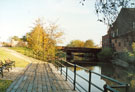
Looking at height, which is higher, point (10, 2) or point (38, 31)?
point (10, 2)

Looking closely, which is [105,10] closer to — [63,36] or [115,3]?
[115,3]

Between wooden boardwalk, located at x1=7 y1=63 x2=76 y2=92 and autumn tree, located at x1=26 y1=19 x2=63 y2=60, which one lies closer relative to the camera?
wooden boardwalk, located at x1=7 y1=63 x2=76 y2=92

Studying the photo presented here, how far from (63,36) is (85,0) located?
1694 cm

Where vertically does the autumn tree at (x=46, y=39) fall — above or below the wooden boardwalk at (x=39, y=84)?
above

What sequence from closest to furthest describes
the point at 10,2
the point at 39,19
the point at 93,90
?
the point at 93,90 → the point at 10,2 → the point at 39,19

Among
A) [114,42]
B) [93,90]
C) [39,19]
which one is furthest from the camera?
[114,42]

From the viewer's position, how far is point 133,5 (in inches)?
119

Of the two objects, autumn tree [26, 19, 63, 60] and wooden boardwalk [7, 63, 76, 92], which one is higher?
autumn tree [26, 19, 63, 60]

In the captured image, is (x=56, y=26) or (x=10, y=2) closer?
(x=10, y=2)

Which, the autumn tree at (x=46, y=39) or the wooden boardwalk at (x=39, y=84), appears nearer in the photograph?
the wooden boardwalk at (x=39, y=84)

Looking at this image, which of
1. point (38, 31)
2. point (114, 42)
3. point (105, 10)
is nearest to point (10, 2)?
point (38, 31)

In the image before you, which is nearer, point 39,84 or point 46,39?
point 39,84

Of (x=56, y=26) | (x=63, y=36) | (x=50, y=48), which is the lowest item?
(x=50, y=48)

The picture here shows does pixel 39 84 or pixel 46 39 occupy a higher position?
pixel 46 39
